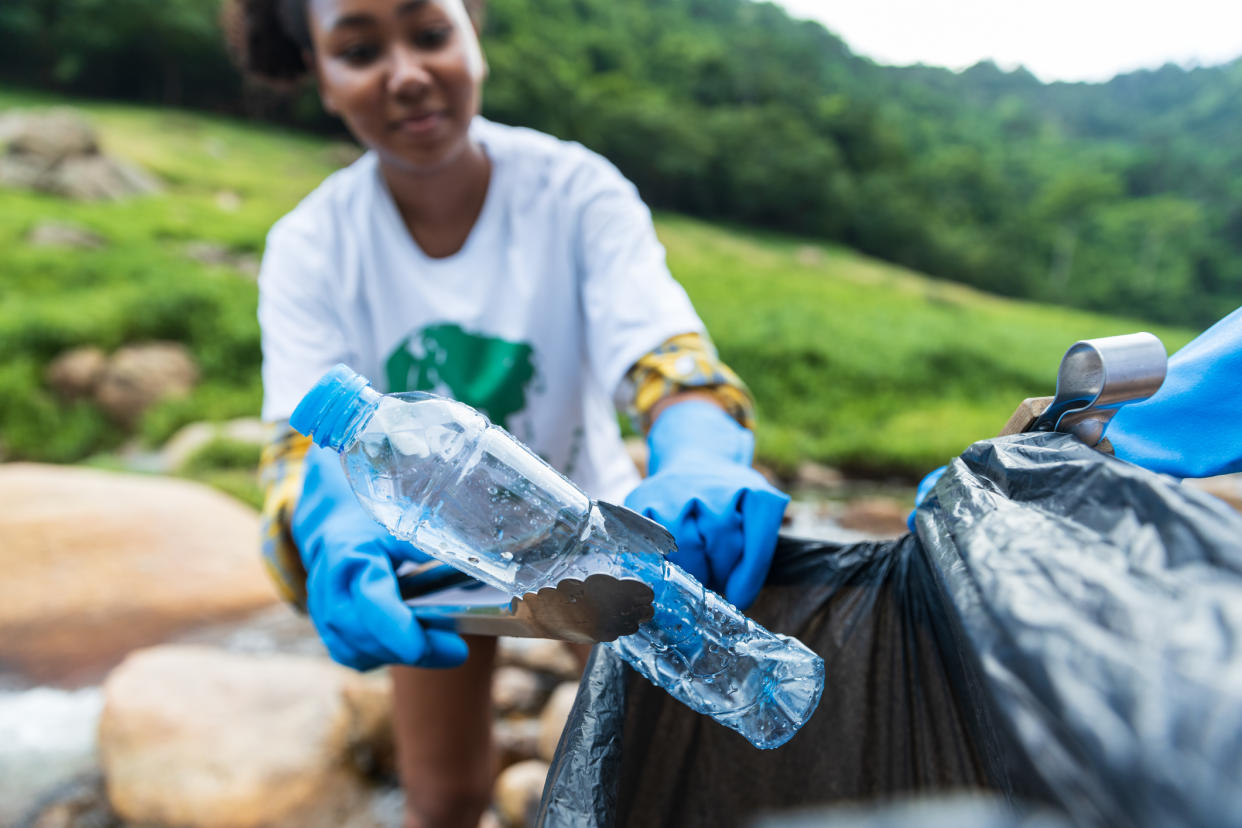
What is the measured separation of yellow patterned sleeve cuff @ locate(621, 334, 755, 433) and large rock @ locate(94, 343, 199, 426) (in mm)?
5922

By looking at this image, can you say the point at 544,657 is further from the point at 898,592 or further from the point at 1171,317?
the point at 1171,317

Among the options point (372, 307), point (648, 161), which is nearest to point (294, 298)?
point (372, 307)

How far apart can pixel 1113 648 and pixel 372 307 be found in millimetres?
1303

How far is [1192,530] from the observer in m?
0.43

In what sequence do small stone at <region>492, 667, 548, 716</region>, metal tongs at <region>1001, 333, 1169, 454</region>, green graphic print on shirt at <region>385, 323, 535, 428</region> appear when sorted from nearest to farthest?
metal tongs at <region>1001, 333, 1169, 454</region> < green graphic print on shirt at <region>385, 323, 535, 428</region> < small stone at <region>492, 667, 548, 716</region>

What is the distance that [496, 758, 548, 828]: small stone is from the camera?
2154mm

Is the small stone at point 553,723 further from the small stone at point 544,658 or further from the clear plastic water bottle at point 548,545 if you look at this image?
the clear plastic water bottle at point 548,545

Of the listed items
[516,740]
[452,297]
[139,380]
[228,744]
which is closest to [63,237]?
[139,380]

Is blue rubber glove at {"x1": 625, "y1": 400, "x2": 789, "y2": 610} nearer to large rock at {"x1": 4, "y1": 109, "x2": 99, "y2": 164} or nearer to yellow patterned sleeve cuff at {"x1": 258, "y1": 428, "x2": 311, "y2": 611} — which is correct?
yellow patterned sleeve cuff at {"x1": 258, "y1": 428, "x2": 311, "y2": 611}

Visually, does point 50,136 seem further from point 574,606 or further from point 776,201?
point 776,201

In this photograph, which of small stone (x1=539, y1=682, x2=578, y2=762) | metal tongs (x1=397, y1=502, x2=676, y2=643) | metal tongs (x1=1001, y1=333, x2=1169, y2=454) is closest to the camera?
metal tongs (x1=1001, y1=333, x2=1169, y2=454)

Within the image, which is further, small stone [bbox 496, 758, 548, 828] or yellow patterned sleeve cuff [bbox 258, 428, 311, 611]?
small stone [bbox 496, 758, 548, 828]

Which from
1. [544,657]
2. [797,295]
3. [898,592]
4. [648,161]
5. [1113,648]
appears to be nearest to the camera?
[1113,648]

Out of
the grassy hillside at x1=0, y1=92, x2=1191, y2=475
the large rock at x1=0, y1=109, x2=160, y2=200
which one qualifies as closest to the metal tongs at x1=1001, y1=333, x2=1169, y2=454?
the grassy hillside at x1=0, y1=92, x2=1191, y2=475
